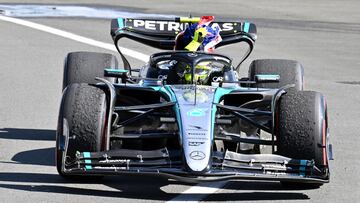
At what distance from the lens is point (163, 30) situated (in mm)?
14570

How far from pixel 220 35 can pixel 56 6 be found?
17.0 meters

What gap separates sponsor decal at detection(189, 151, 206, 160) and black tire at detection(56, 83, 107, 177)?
92cm

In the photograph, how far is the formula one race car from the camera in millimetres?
9992

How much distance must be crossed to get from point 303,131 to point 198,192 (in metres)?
1.06

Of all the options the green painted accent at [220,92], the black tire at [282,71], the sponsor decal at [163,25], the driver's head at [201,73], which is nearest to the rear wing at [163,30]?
the sponsor decal at [163,25]

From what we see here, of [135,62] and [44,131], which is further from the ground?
[135,62]

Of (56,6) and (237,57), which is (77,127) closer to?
(237,57)

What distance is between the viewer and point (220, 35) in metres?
14.3

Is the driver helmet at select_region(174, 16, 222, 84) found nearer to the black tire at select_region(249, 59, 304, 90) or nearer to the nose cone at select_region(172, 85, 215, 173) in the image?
the black tire at select_region(249, 59, 304, 90)

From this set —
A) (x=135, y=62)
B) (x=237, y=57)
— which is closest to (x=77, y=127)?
(x=135, y=62)

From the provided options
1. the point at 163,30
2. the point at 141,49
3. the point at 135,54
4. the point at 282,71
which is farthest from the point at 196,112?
the point at 141,49

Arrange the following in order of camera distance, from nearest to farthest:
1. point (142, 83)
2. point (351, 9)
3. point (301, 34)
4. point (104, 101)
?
point (104, 101) → point (142, 83) → point (301, 34) → point (351, 9)

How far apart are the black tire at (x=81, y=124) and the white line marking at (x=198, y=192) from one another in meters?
0.86

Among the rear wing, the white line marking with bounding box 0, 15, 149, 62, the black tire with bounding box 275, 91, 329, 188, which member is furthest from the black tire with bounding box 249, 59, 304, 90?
the white line marking with bounding box 0, 15, 149, 62
